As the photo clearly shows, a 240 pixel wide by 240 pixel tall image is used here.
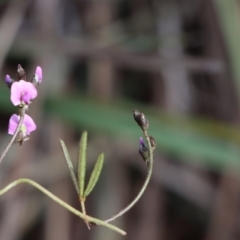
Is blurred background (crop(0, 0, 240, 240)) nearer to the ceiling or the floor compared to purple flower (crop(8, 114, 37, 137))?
nearer to the ceiling

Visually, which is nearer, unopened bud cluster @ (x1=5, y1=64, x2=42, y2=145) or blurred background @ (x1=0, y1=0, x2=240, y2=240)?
unopened bud cluster @ (x1=5, y1=64, x2=42, y2=145)

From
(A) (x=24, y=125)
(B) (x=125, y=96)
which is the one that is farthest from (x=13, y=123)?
(B) (x=125, y=96)

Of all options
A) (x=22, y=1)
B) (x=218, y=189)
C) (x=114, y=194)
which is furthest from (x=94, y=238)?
(x=22, y=1)

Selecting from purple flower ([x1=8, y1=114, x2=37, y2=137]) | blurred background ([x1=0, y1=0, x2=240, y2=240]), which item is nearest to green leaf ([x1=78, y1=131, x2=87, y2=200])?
purple flower ([x1=8, y1=114, x2=37, y2=137])

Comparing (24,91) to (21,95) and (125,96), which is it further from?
(125,96)

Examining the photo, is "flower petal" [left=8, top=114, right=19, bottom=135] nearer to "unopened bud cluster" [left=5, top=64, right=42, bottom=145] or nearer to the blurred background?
"unopened bud cluster" [left=5, top=64, right=42, bottom=145]

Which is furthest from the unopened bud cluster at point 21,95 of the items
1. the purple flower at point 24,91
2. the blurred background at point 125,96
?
the blurred background at point 125,96

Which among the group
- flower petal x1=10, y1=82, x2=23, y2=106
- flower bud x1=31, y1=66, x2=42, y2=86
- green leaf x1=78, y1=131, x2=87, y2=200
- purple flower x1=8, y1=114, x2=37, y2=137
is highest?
flower bud x1=31, y1=66, x2=42, y2=86

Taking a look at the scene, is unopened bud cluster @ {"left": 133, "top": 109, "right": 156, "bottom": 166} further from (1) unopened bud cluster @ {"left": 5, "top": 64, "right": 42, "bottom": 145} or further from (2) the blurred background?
(2) the blurred background

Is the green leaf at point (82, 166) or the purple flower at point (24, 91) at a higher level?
the purple flower at point (24, 91)

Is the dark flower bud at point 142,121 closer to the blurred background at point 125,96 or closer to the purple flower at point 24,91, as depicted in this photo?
the purple flower at point 24,91
